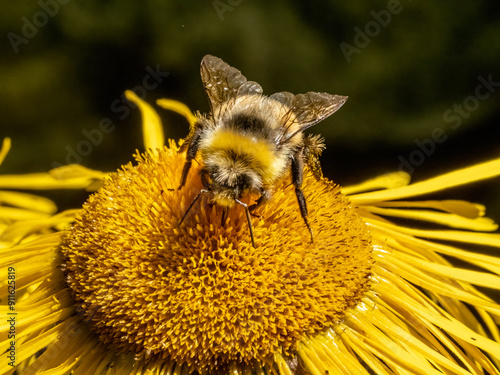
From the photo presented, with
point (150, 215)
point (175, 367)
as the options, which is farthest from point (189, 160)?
point (175, 367)

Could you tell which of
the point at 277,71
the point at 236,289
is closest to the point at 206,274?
the point at 236,289

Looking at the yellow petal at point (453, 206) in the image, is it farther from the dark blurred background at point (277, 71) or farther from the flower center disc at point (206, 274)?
the flower center disc at point (206, 274)

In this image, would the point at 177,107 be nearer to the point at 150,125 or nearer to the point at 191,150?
the point at 150,125

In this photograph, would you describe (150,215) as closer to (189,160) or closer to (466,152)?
(189,160)

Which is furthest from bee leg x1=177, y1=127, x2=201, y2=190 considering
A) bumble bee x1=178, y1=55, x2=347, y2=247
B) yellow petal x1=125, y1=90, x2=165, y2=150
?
yellow petal x1=125, y1=90, x2=165, y2=150

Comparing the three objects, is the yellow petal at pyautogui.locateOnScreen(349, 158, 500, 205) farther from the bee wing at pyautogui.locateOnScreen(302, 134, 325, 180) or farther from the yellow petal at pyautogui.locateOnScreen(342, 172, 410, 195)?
the bee wing at pyautogui.locateOnScreen(302, 134, 325, 180)

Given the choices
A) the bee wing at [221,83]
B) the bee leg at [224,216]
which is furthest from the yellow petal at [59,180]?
the bee leg at [224,216]

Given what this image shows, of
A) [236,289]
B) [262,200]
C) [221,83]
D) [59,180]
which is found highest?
[59,180]
